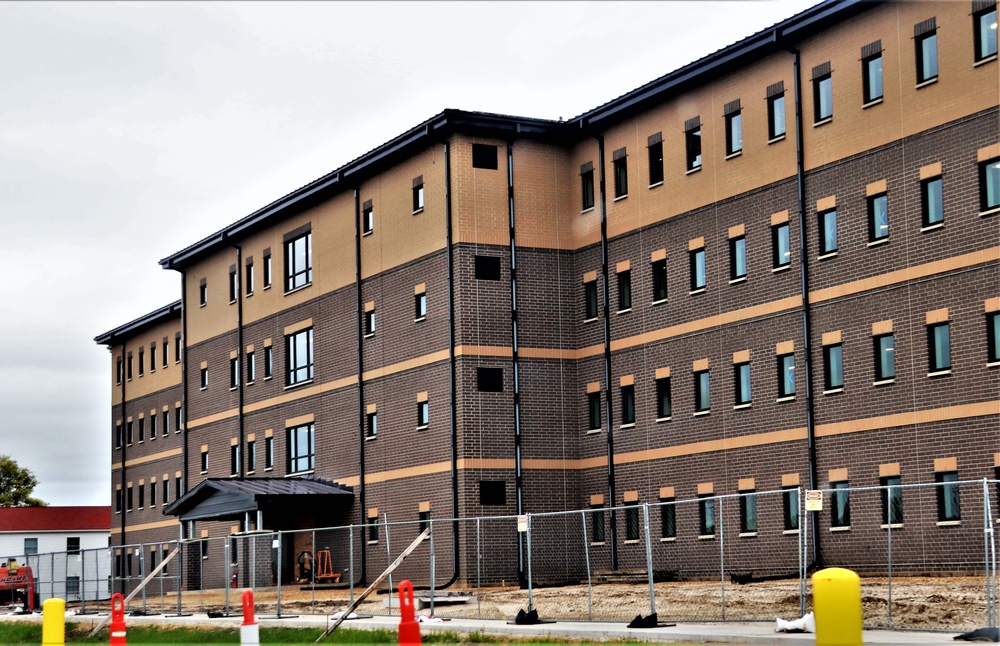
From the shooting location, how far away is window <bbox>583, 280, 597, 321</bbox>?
44250mm

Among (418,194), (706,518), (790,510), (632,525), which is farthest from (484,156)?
(790,510)

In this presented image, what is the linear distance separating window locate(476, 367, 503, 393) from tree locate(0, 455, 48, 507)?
83.9 meters

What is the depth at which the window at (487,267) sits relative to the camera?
43.5 meters

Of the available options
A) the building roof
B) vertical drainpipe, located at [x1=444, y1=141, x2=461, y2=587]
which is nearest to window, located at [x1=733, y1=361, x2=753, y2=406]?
vertical drainpipe, located at [x1=444, y1=141, x2=461, y2=587]

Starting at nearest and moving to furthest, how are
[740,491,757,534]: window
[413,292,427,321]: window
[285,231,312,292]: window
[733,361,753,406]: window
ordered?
[740,491,757,534]: window → [733,361,753,406]: window → [413,292,427,321]: window → [285,231,312,292]: window

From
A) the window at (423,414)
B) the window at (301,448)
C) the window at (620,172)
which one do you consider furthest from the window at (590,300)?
the window at (301,448)

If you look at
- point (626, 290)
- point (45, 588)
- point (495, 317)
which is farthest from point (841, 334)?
point (45, 588)

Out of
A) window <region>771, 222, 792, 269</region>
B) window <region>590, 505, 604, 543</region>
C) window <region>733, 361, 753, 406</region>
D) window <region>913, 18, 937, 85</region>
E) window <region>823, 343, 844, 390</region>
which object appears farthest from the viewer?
window <region>590, 505, 604, 543</region>

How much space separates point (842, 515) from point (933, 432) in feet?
10.5

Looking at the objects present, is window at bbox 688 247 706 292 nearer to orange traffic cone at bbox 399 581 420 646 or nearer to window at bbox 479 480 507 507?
window at bbox 479 480 507 507

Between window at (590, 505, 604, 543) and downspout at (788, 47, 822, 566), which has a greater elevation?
downspout at (788, 47, 822, 566)

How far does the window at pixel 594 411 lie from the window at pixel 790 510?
8.32 metres

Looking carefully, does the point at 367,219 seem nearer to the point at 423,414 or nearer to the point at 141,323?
the point at 423,414

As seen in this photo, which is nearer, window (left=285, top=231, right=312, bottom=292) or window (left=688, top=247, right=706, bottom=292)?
window (left=688, top=247, right=706, bottom=292)
